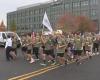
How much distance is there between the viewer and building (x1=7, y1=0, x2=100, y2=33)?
134 metres

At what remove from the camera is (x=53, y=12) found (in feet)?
502

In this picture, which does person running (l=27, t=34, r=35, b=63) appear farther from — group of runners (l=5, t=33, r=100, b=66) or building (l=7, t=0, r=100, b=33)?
building (l=7, t=0, r=100, b=33)

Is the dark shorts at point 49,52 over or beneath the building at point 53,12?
beneath

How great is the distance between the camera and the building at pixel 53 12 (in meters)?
134

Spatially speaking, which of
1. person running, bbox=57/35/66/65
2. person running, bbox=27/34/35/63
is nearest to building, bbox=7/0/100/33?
person running, bbox=27/34/35/63

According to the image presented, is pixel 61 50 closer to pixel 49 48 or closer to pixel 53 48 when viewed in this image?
pixel 49 48

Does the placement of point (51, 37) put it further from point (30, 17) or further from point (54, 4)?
point (30, 17)

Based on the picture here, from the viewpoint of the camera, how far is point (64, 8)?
14700 cm

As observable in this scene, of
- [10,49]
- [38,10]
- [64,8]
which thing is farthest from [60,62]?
[38,10]

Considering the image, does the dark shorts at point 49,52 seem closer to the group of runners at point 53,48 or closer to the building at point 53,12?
the group of runners at point 53,48

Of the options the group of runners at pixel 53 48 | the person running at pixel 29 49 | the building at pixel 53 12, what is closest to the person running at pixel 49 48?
the group of runners at pixel 53 48

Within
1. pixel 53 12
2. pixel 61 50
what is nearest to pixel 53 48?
pixel 61 50

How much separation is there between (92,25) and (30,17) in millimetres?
45915

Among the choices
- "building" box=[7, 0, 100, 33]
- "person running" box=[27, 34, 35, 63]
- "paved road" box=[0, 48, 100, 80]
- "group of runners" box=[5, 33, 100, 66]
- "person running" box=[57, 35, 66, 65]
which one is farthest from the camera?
"building" box=[7, 0, 100, 33]
